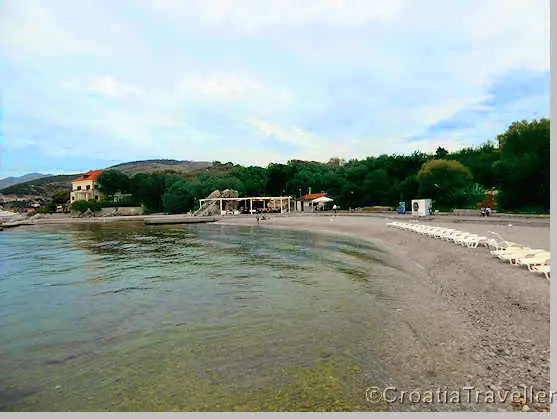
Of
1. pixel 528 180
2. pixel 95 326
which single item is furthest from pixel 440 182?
pixel 95 326

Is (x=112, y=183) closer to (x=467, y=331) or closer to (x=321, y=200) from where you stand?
(x=321, y=200)

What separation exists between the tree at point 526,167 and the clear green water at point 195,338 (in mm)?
24191

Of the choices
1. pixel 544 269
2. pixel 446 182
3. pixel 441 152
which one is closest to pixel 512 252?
pixel 544 269

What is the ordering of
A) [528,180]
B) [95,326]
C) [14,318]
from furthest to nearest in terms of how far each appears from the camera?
[528,180]
[14,318]
[95,326]

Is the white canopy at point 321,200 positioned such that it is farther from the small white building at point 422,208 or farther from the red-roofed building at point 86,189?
the red-roofed building at point 86,189

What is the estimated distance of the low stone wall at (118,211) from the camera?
7756cm

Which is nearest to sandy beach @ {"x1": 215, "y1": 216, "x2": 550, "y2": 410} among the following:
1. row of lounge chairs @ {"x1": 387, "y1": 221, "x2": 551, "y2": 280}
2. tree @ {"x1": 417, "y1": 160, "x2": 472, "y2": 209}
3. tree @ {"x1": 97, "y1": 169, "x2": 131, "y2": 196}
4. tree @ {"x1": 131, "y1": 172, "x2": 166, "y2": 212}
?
row of lounge chairs @ {"x1": 387, "y1": 221, "x2": 551, "y2": 280}

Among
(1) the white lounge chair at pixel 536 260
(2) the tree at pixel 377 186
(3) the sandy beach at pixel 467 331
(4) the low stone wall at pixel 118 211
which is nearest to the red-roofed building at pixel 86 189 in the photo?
(4) the low stone wall at pixel 118 211

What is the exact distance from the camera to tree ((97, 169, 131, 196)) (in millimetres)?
83500

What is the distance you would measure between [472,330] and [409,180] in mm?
42809
